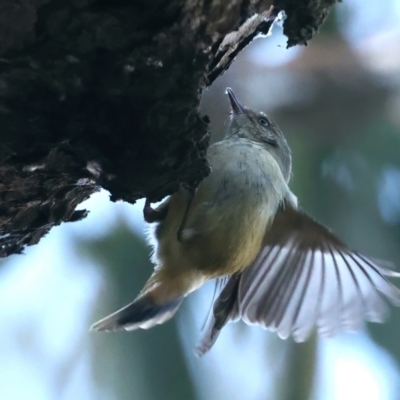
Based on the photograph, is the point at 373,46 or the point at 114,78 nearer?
the point at 114,78

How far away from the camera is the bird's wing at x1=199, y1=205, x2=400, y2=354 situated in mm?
2111

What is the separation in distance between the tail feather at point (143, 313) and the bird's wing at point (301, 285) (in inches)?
5.7

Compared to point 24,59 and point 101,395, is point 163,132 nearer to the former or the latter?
point 24,59

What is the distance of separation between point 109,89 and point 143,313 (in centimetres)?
115

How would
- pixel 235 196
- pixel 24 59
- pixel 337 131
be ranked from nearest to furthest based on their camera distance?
pixel 24 59
pixel 235 196
pixel 337 131

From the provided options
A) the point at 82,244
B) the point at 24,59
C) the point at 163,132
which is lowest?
the point at 82,244

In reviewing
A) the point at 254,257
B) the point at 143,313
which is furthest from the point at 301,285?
the point at 143,313

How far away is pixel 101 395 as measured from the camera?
218cm

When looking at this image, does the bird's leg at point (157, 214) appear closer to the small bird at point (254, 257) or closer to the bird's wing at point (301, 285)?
the small bird at point (254, 257)

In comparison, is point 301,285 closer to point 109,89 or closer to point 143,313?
point 143,313

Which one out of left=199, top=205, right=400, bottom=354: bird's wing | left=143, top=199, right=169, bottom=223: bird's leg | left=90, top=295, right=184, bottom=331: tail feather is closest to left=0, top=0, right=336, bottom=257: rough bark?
left=143, top=199, right=169, bottom=223: bird's leg

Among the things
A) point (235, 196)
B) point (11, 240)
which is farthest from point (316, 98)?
Result: point (11, 240)

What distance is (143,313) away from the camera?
2.10 m

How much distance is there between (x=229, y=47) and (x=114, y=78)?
29 centimetres
